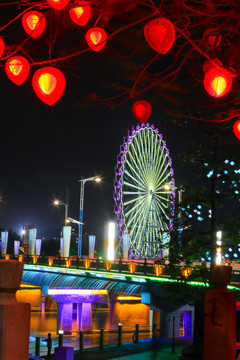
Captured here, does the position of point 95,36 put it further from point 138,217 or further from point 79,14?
point 138,217

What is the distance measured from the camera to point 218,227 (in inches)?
704

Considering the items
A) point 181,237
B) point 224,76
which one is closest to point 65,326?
point 181,237

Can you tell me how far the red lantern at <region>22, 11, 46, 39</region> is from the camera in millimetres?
7527

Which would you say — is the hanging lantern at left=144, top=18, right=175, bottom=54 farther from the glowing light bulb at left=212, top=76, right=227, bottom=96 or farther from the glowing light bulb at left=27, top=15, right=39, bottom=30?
the glowing light bulb at left=27, top=15, right=39, bottom=30

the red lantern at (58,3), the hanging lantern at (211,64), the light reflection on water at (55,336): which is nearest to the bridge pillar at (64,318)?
the light reflection on water at (55,336)

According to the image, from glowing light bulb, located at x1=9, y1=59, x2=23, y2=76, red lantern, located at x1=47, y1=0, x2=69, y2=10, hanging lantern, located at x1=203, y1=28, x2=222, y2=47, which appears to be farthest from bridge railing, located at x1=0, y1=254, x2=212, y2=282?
red lantern, located at x1=47, y1=0, x2=69, y2=10

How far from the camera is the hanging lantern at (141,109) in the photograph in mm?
9133

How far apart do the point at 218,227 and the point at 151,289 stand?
14.1 m

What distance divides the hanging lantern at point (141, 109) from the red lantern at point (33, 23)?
2315mm

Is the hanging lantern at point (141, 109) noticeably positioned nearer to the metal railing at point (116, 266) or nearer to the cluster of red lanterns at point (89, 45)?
the cluster of red lanterns at point (89, 45)

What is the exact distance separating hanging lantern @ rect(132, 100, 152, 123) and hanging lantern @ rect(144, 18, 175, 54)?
290 centimetres

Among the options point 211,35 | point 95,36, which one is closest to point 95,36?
point 95,36

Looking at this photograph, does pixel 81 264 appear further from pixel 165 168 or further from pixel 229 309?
pixel 229 309

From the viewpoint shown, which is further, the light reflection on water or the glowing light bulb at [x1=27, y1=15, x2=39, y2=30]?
the light reflection on water
